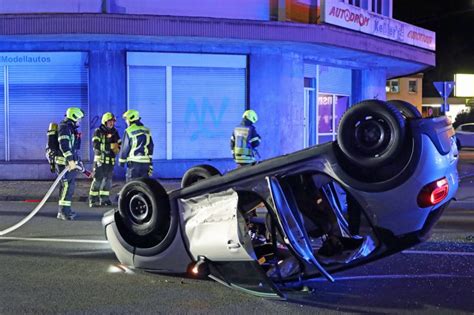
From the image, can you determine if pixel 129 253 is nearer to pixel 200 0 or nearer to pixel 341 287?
pixel 341 287

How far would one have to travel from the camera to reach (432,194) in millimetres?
4297

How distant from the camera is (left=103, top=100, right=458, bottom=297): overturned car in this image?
14.1 feet

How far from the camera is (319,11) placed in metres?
14.9

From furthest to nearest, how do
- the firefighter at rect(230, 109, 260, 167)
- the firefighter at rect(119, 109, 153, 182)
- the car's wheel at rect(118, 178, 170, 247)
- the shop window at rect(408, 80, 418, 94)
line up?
the shop window at rect(408, 80, 418, 94) < the firefighter at rect(230, 109, 260, 167) < the firefighter at rect(119, 109, 153, 182) < the car's wheel at rect(118, 178, 170, 247)

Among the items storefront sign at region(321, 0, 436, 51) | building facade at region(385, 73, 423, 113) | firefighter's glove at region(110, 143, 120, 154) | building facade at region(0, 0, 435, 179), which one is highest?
building facade at region(385, 73, 423, 113)

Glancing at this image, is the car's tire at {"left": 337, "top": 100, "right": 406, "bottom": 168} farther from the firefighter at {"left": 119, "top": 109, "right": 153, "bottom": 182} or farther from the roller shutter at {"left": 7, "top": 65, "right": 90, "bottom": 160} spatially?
the roller shutter at {"left": 7, "top": 65, "right": 90, "bottom": 160}

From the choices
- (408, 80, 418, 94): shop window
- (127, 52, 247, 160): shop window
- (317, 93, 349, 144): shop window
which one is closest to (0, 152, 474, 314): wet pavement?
(127, 52, 247, 160): shop window

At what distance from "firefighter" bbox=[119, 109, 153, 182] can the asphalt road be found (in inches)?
110

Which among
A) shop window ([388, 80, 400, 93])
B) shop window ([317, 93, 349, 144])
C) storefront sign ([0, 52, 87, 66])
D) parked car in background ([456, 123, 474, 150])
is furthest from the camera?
shop window ([388, 80, 400, 93])

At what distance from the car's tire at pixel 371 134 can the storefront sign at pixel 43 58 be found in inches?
454

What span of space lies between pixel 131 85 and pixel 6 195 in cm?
428

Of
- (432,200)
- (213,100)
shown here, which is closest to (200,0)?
(213,100)

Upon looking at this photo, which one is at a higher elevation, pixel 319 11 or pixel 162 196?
pixel 319 11

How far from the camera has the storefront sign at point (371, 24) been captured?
14953mm
